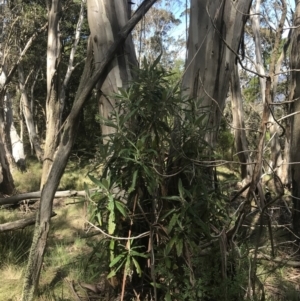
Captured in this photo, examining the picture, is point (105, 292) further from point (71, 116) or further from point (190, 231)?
point (71, 116)

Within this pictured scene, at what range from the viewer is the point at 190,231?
2.02 meters

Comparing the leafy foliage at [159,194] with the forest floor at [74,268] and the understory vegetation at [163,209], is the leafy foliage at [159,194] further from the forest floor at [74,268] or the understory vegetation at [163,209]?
the forest floor at [74,268]

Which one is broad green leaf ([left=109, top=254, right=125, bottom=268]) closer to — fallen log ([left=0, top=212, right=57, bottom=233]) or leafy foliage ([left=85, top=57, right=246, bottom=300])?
leafy foliage ([left=85, top=57, right=246, bottom=300])

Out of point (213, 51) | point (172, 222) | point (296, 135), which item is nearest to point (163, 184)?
point (172, 222)

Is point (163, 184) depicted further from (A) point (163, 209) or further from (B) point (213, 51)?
(B) point (213, 51)

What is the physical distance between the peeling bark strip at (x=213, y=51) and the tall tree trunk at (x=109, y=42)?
0.46 meters

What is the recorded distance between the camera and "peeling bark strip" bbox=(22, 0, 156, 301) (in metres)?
2.71

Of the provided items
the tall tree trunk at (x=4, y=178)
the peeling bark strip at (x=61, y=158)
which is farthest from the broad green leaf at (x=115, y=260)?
the tall tree trunk at (x=4, y=178)

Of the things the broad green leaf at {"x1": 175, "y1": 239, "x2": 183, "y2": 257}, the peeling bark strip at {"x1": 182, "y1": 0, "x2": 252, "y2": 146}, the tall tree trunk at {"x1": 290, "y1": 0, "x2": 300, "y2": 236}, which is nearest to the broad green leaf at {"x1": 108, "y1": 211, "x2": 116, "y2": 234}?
the broad green leaf at {"x1": 175, "y1": 239, "x2": 183, "y2": 257}

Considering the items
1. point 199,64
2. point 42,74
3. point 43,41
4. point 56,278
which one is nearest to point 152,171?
point 199,64

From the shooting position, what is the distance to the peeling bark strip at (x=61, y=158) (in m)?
2.71

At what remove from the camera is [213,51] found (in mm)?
2771

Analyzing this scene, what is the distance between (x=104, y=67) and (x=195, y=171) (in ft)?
3.66

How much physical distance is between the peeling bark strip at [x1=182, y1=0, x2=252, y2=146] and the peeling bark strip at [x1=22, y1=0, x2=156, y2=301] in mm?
468
